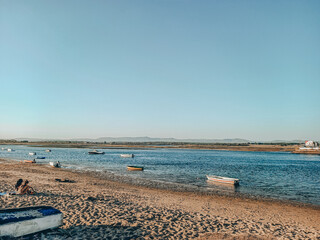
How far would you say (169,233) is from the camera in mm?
10742

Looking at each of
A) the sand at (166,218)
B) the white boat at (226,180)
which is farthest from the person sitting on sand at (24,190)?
the white boat at (226,180)

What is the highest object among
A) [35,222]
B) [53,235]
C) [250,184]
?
[35,222]

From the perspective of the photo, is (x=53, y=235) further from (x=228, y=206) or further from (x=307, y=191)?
(x=307, y=191)

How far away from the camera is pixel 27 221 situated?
30.1 ft

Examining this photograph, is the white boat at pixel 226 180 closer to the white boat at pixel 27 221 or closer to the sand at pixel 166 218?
the sand at pixel 166 218

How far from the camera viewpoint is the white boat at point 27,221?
8703mm

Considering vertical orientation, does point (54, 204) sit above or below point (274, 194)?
above

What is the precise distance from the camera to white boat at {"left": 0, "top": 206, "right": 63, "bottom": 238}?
28.6 feet

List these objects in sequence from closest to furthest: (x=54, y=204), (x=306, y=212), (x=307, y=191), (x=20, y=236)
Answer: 1. (x=20, y=236)
2. (x=54, y=204)
3. (x=306, y=212)
4. (x=307, y=191)

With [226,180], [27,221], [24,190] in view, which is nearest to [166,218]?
[27,221]

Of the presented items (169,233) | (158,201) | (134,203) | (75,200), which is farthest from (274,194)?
(75,200)

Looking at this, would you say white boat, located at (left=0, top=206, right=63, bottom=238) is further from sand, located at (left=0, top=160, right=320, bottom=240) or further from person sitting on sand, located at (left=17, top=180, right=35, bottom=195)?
person sitting on sand, located at (left=17, top=180, right=35, bottom=195)

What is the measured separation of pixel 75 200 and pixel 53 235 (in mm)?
6656

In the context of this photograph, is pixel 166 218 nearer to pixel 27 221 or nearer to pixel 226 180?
pixel 27 221
